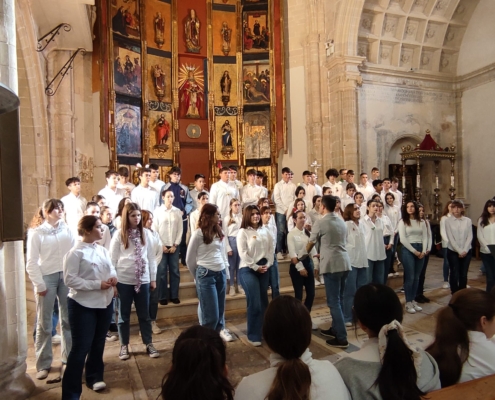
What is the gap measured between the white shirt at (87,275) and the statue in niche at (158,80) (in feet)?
33.3

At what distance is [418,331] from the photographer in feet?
18.0

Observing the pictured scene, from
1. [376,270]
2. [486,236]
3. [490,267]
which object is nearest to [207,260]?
[376,270]

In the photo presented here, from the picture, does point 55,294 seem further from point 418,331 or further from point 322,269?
point 418,331

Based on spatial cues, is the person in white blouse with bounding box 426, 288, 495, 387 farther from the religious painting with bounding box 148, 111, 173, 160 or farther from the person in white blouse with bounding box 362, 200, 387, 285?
the religious painting with bounding box 148, 111, 173, 160

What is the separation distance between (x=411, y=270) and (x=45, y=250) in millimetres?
5457

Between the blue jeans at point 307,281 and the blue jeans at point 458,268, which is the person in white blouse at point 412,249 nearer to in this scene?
the blue jeans at point 458,268

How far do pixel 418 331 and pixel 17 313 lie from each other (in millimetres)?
5047

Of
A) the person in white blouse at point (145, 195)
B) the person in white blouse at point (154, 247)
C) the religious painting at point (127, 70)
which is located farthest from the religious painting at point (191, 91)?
the person in white blouse at point (154, 247)

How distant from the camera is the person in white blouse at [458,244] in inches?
265

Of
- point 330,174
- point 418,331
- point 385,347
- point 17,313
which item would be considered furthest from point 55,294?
point 330,174

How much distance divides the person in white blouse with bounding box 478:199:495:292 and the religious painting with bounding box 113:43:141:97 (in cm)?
1000

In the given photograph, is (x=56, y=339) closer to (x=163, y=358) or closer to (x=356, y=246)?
(x=163, y=358)

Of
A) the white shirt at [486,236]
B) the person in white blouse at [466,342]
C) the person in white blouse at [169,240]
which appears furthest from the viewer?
the white shirt at [486,236]

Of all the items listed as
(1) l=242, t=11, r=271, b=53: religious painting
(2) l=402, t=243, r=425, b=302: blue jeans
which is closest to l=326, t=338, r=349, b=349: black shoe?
(2) l=402, t=243, r=425, b=302: blue jeans
